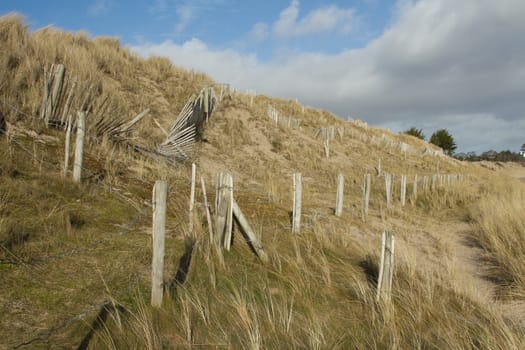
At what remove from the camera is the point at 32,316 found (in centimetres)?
284

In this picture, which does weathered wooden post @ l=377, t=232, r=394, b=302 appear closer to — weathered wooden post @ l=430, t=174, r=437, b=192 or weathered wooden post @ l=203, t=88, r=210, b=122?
weathered wooden post @ l=203, t=88, r=210, b=122

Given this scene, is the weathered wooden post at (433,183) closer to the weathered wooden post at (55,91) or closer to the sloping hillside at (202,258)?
the sloping hillside at (202,258)

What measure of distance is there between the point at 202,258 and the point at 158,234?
1458 mm

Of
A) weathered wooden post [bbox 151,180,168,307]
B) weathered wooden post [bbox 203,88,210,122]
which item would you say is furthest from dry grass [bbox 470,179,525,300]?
weathered wooden post [bbox 203,88,210,122]

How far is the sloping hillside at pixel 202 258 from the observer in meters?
2.83

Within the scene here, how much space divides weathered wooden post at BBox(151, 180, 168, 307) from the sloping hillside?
0.14 meters

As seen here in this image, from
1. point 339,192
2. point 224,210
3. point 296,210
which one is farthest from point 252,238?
point 339,192

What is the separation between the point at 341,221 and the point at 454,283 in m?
3.45

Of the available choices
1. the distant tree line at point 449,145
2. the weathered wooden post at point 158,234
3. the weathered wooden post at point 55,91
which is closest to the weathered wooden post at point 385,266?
the weathered wooden post at point 158,234

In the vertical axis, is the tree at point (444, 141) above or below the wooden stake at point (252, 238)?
above

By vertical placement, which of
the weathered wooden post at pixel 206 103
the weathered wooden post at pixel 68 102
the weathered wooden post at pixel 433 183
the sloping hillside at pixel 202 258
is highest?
the weathered wooden post at pixel 206 103

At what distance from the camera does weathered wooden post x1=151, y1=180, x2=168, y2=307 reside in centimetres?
296

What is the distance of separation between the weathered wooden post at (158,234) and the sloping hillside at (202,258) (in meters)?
0.14

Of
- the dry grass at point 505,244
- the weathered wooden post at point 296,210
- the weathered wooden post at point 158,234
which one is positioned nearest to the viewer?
the weathered wooden post at point 158,234
